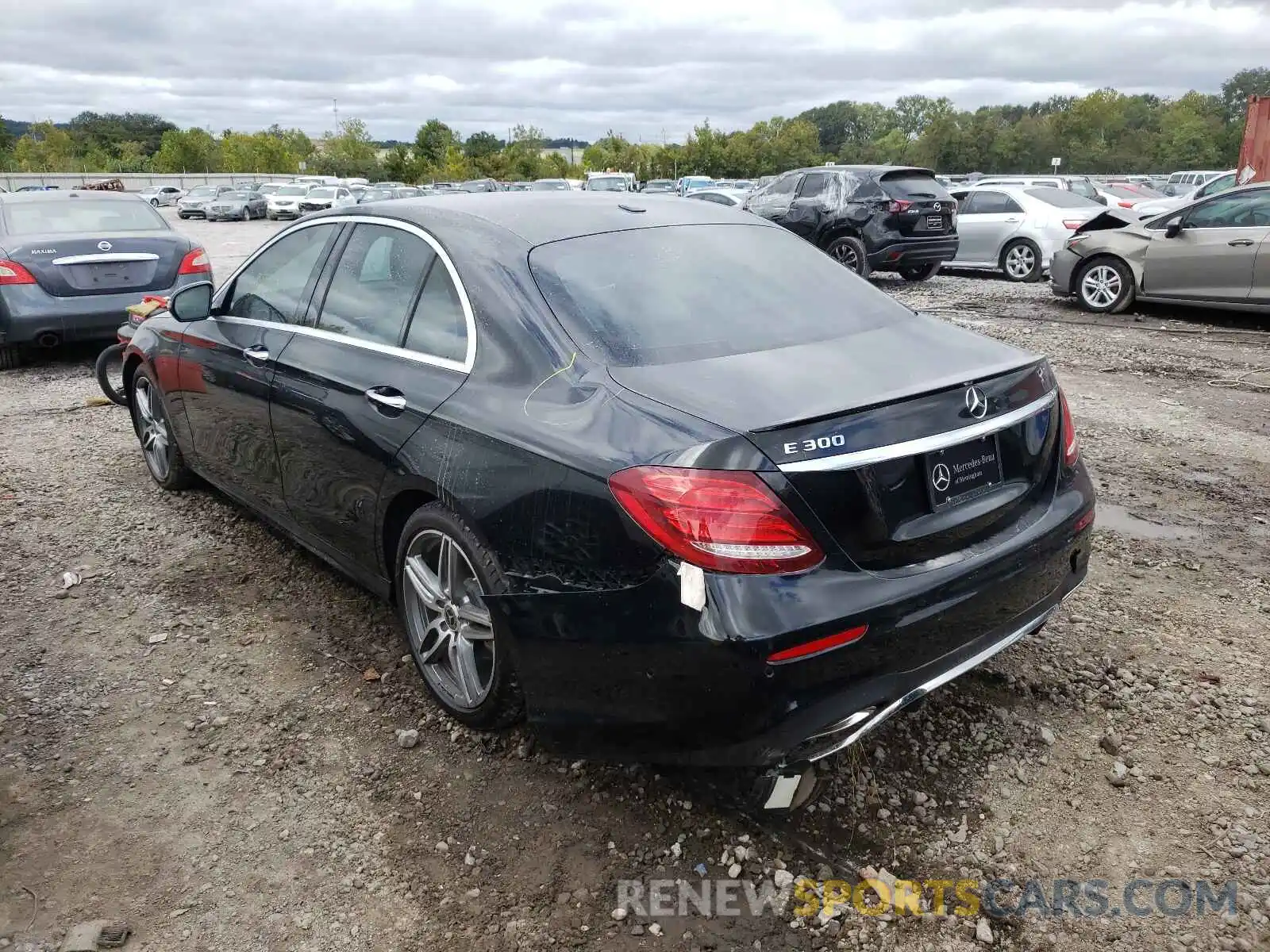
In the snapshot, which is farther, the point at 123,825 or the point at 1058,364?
the point at 1058,364

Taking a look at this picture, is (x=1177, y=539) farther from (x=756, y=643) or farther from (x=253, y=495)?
(x=253, y=495)

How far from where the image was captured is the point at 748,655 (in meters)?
Result: 2.26

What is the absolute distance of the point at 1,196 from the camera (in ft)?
30.4

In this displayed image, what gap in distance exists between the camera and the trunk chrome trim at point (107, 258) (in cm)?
855

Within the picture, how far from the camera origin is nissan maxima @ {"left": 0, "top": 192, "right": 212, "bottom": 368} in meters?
8.41

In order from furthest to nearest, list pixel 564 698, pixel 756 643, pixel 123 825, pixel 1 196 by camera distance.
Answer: pixel 1 196 < pixel 123 825 < pixel 564 698 < pixel 756 643

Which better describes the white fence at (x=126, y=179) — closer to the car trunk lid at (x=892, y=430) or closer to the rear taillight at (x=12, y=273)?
the rear taillight at (x=12, y=273)

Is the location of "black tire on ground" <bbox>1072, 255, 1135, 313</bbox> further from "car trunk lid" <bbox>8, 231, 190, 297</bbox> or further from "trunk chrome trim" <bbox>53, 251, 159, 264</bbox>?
"trunk chrome trim" <bbox>53, 251, 159, 264</bbox>

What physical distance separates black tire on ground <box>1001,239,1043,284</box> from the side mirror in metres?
13.4

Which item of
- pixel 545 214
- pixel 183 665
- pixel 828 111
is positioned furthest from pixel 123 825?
pixel 828 111

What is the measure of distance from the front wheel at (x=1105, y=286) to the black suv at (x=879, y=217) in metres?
2.54

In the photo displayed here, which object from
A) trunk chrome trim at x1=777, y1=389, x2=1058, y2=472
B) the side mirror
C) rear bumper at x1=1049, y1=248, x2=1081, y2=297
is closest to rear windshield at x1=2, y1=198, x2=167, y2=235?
the side mirror

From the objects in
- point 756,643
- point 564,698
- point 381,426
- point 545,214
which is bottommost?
point 564,698

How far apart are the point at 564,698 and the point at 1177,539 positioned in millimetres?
3435
